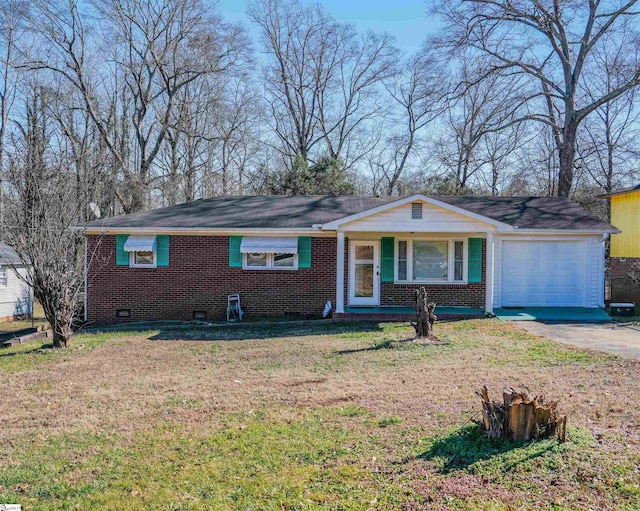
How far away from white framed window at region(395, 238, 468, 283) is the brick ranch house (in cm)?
3

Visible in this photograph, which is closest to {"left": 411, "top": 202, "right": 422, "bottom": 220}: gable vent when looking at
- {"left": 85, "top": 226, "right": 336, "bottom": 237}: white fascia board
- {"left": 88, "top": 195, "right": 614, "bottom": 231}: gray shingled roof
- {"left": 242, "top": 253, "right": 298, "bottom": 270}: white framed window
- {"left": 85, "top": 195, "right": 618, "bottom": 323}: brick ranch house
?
{"left": 85, "top": 195, "right": 618, "bottom": 323}: brick ranch house

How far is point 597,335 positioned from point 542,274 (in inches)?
181

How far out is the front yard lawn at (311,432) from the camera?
4.13 m

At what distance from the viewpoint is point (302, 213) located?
16.8m

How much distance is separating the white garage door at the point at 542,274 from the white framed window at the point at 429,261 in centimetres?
151

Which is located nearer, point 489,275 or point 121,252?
point 489,275

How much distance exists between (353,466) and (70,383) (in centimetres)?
541

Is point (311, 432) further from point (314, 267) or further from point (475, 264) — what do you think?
point (475, 264)

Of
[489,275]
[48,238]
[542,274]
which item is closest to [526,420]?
[48,238]

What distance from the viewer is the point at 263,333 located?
43.3 feet

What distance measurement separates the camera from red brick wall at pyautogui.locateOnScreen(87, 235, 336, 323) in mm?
15438

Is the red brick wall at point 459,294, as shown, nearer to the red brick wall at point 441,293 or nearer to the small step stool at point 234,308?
the red brick wall at point 441,293

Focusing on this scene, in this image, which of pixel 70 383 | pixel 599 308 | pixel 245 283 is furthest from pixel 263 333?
pixel 599 308

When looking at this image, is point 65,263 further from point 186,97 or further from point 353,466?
point 186,97
